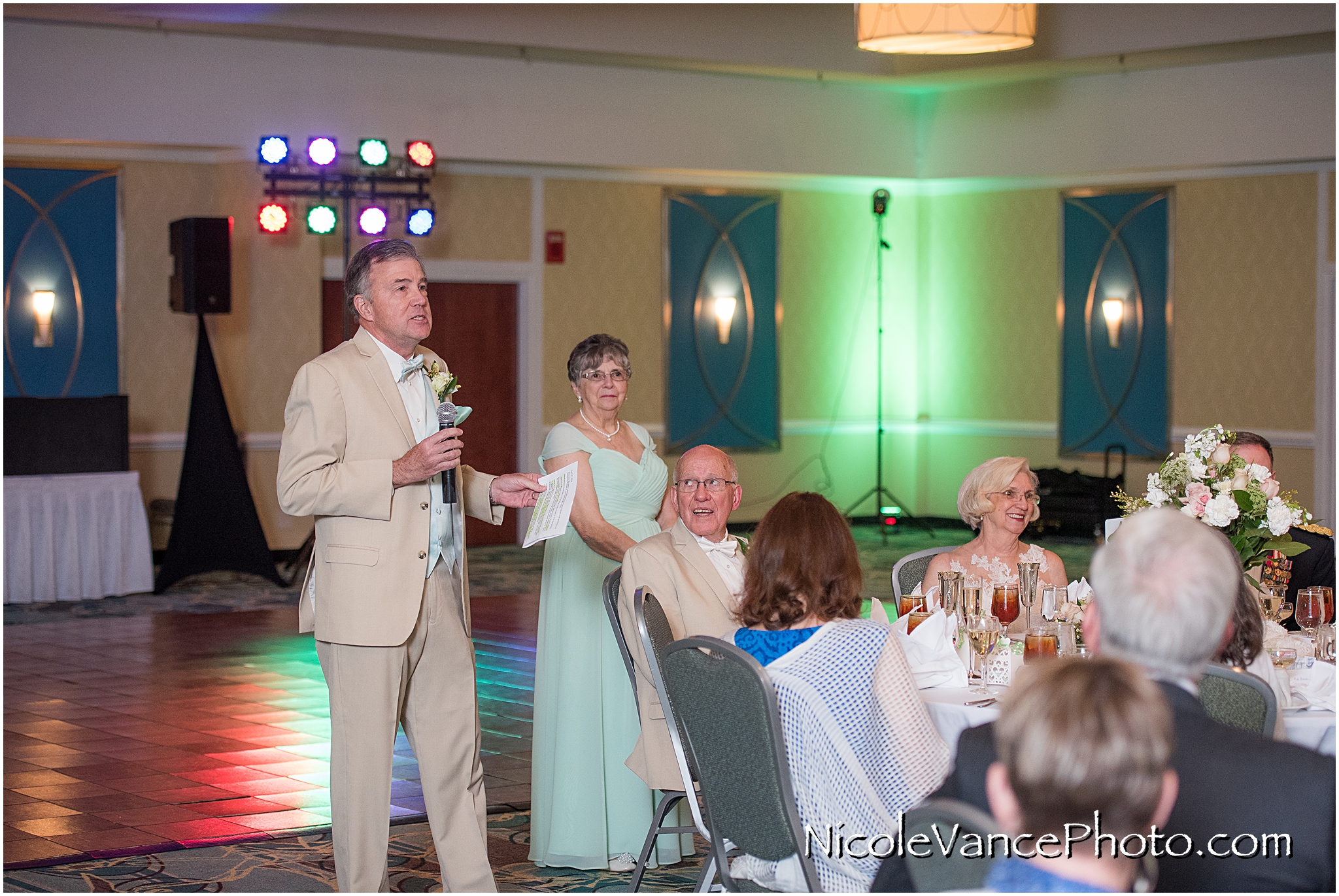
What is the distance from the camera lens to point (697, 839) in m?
4.36

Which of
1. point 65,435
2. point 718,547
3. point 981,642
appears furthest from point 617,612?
point 65,435

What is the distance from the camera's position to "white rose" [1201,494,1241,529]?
11.7ft

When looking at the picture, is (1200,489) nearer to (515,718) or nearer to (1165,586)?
(1165,586)

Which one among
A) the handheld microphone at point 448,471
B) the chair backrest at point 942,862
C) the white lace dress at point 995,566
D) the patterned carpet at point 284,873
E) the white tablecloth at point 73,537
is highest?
the handheld microphone at point 448,471

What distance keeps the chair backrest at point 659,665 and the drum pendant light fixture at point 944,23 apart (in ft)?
13.9

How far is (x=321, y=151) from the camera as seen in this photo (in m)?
10.4

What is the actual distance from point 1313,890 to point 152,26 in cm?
1001

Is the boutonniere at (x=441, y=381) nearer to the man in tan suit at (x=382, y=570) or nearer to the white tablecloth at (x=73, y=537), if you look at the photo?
the man in tan suit at (x=382, y=570)

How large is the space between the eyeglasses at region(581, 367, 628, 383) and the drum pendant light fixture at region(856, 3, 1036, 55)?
334cm

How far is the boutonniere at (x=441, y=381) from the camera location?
3602 millimetres

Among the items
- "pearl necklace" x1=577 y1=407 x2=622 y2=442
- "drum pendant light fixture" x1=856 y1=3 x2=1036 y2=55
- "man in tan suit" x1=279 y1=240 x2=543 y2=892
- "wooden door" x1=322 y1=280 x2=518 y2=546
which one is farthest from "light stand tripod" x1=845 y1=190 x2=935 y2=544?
"man in tan suit" x1=279 y1=240 x2=543 y2=892

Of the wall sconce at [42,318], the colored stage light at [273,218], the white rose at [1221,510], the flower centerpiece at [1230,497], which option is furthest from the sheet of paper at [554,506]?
the wall sconce at [42,318]

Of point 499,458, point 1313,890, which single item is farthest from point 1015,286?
point 1313,890

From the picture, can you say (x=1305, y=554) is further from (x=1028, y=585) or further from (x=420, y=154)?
(x=420, y=154)
